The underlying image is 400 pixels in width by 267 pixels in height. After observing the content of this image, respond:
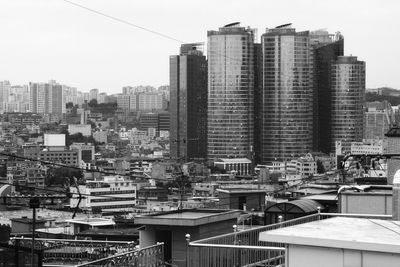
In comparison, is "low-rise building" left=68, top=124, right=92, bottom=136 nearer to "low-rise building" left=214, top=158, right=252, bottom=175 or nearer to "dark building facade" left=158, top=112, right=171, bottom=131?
"dark building facade" left=158, top=112, right=171, bottom=131

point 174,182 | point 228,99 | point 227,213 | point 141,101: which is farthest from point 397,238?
point 141,101

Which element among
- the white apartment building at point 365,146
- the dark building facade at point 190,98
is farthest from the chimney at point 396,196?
the dark building facade at point 190,98

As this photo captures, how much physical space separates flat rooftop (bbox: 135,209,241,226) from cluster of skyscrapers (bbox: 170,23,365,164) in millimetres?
57525

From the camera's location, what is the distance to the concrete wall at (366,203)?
5828mm

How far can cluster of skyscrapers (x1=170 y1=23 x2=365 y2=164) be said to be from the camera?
65.2 metres

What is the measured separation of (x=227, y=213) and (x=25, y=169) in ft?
204

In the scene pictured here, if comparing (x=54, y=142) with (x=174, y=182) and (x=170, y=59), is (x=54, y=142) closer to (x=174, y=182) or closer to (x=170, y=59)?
(x=170, y=59)

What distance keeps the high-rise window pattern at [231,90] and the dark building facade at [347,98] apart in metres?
7.89

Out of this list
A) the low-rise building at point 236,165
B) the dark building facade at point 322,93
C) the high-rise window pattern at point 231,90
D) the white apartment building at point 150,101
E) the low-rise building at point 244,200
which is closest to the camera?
the low-rise building at point 244,200

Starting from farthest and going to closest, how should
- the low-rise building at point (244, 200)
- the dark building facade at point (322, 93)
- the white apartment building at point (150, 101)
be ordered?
1. the white apartment building at point (150, 101)
2. the dark building facade at point (322, 93)
3. the low-rise building at point (244, 200)

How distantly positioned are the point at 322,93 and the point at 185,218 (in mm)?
65130

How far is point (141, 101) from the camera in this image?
141 m

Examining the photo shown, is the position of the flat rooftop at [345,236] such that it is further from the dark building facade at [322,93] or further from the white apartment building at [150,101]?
the white apartment building at [150,101]

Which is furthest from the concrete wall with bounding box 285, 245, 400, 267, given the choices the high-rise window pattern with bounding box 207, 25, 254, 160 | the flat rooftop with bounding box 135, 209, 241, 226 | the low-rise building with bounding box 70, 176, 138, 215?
the high-rise window pattern with bounding box 207, 25, 254, 160
